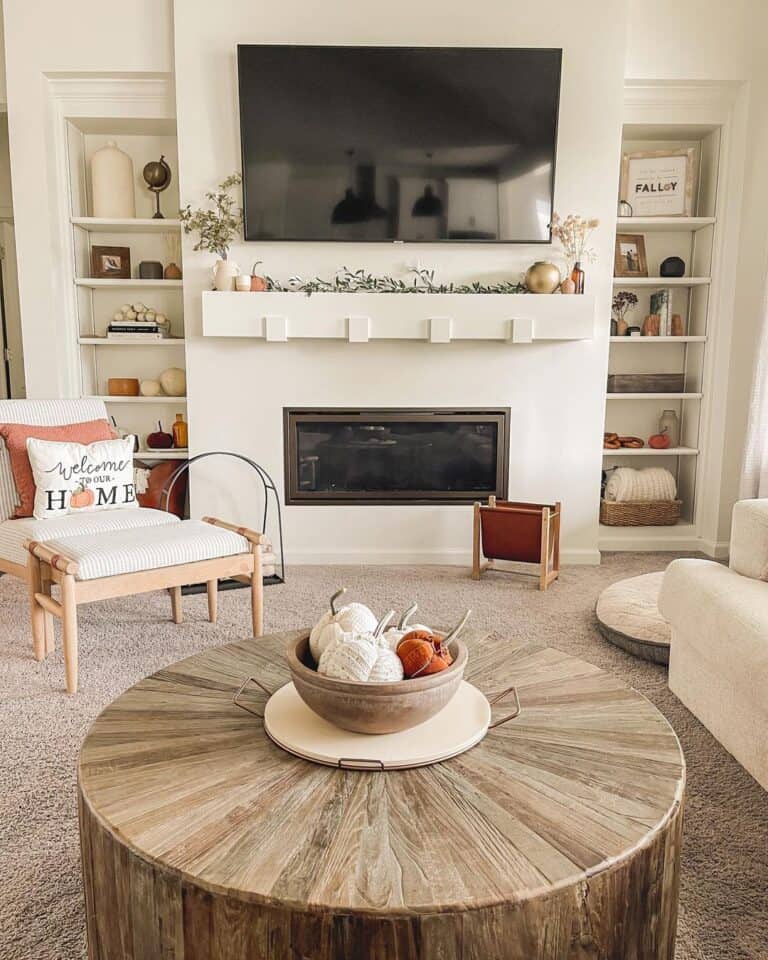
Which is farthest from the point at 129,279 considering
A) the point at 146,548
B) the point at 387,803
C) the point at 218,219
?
the point at 387,803

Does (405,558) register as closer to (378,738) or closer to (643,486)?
(643,486)

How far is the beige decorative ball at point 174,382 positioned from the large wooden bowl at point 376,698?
3433 millimetres

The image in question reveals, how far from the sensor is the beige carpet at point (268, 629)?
145 cm

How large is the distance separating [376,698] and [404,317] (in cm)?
301

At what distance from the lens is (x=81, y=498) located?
2916 mm

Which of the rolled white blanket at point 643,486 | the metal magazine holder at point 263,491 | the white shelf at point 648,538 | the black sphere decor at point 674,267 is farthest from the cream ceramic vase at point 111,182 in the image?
the white shelf at point 648,538

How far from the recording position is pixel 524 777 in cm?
109

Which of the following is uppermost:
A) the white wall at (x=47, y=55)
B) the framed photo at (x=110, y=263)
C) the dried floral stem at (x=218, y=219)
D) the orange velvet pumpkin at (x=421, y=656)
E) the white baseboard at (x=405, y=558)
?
A: the white wall at (x=47, y=55)

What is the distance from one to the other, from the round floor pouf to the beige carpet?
55mm

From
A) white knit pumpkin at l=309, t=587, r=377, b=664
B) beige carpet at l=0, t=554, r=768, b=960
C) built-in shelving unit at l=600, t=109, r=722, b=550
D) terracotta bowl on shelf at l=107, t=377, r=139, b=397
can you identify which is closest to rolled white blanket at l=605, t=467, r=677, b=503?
built-in shelving unit at l=600, t=109, r=722, b=550

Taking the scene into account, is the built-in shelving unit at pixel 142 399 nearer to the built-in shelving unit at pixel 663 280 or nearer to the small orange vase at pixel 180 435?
the small orange vase at pixel 180 435

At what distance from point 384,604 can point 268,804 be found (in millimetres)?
2331

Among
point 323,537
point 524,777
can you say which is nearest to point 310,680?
point 524,777

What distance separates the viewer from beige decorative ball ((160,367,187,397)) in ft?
14.3
